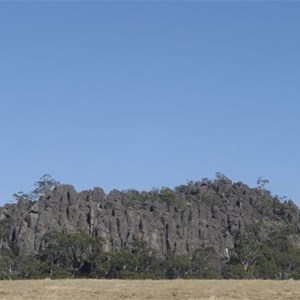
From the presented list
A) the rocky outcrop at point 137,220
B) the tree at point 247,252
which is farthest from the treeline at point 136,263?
the rocky outcrop at point 137,220

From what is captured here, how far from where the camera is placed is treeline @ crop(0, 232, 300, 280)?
99.3 metres

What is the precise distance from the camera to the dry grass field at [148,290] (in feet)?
90.4

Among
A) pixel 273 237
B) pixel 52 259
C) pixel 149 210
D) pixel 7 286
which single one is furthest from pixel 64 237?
pixel 7 286

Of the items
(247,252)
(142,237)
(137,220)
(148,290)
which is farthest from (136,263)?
(148,290)

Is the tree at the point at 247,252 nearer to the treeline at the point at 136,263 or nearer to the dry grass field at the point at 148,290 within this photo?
the treeline at the point at 136,263

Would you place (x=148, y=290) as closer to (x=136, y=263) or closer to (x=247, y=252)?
(x=136, y=263)

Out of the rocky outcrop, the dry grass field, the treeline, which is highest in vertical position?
the rocky outcrop

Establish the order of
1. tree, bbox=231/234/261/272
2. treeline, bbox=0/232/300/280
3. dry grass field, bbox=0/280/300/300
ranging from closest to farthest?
dry grass field, bbox=0/280/300/300
treeline, bbox=0/232/300/280
tree, bbox=231/234/261/272

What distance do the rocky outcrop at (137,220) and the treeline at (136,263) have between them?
4309 mm

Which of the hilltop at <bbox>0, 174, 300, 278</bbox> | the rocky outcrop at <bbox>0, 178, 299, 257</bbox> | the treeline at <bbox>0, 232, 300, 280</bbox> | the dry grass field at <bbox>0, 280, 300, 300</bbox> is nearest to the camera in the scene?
the dry grass field at <bbox>0, 280, 300, 300</bbox>

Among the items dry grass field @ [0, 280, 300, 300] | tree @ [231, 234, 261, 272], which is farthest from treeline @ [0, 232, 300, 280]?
dry grass field @ [0, 280, 300, 300]

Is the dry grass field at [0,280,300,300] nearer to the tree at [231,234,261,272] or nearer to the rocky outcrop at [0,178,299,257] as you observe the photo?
the tree at [231,234,261,272]

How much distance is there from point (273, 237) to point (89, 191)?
37.6m

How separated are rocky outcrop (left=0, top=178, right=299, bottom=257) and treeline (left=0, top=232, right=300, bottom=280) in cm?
431
